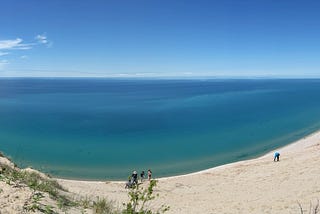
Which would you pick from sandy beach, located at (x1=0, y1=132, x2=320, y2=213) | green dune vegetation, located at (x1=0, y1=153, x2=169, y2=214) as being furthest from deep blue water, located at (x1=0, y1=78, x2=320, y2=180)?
green dune vegetation, located at (x1=0, y1=153, x2=169, y2=214)

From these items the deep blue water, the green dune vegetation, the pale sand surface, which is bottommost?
the deep blue water

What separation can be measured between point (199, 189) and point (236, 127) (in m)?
34.9

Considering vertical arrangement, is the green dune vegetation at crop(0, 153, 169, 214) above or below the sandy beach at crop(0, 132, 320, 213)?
A: above

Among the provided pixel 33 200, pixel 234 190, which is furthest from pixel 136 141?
pixel 33 200

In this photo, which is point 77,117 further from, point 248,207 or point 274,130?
point 248,207

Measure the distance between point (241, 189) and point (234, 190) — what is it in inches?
23.3

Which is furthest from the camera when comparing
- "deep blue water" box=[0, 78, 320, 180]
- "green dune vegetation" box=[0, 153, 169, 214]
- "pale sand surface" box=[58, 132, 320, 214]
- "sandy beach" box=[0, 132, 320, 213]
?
"deep blue water" box=[0, 78, 320, 180]

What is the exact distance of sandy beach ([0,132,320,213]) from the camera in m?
13.7

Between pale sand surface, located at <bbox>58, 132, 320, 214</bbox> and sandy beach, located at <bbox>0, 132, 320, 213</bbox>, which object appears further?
pale sand surface, located at <bbox>58, 132, 320, 214</bbox>

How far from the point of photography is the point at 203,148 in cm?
3853

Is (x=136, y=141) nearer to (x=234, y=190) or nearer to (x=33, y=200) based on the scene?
(x=234, y=190)

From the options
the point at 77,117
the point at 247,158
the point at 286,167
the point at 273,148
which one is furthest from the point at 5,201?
the point at 77,117

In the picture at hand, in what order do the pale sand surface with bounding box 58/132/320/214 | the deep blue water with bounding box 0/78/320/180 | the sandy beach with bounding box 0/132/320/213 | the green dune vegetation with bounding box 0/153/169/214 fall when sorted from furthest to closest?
the deep blue water with bounding box 0/78/320/180 → the pale sand surface with bounding box 58/132/320/214 → the sandy beach with bounding box 0/132/320/213 → the green dune vegetation with bounding box 0/153/169/214

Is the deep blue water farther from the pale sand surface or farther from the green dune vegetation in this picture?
the green dune vegetation
